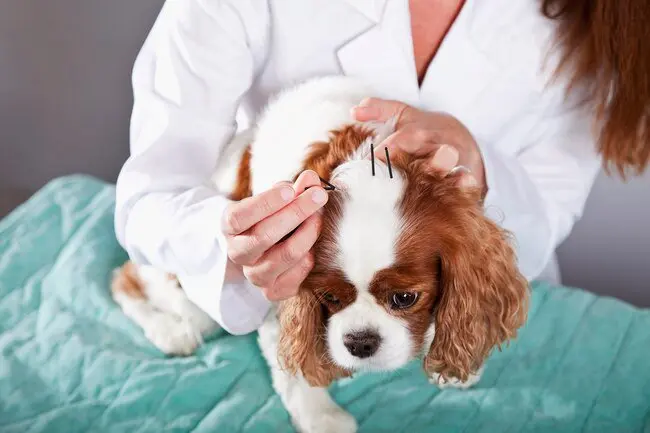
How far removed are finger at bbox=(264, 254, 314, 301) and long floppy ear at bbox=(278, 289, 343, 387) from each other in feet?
0.10

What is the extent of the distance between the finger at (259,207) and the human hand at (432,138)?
0.54ft

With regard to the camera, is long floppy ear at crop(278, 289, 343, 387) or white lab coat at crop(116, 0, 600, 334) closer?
long floppy ear at crop(278, 289, 343, 387)

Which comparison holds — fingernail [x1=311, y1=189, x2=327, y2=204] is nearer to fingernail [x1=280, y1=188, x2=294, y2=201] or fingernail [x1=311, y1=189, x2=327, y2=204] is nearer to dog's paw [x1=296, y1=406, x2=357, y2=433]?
fingernail [x1=280, y1=188, x2=294, y2=201]

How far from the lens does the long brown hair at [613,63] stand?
54.1 inches

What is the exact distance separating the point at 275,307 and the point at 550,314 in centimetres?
64

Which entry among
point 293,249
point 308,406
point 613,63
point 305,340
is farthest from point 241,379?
point 613,63

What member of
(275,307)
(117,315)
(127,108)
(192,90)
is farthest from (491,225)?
(127,108)

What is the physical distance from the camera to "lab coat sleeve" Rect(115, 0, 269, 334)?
52.3 inches

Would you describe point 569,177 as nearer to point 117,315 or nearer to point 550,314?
point 550,314

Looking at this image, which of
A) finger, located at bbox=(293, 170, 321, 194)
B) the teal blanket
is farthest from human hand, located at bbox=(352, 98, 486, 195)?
the teal blanket

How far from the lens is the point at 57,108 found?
7.40 ft

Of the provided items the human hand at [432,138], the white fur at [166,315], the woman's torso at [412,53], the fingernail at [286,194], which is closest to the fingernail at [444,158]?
the human hand at [432,138]

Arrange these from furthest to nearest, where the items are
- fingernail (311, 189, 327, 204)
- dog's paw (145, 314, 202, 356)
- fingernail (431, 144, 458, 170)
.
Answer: dog's paw (145, 314, 202, 356) < fingernail (431, 144, 458, 170) < fingernail (311, 189, 327, 204)

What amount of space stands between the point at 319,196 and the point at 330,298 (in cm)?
21
